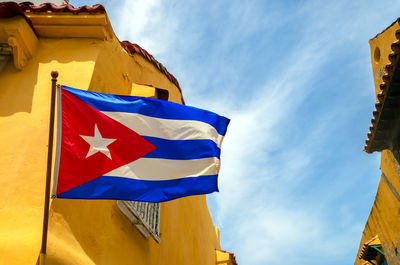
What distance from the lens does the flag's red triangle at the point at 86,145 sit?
367 centimetres

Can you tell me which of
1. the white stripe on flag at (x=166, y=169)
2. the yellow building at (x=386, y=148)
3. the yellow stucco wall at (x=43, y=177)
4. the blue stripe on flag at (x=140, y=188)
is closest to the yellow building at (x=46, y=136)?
the yellow stucco wall at (x=43, y=177)

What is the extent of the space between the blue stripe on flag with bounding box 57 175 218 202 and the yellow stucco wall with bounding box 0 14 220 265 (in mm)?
678

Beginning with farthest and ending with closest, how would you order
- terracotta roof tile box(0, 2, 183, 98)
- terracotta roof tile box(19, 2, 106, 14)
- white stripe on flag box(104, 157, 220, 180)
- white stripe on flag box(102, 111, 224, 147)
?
terracotta roof tile box(19, 2, 106, 14)
terracotta roof tile box(0, 2, 183, 98)
white stripe on flag box(102, 111, 224, 147)
white stripe on flag box(104, 157, 220, 180)

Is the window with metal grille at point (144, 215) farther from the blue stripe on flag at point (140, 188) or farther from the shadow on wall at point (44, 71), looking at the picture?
the shadow on wall at point (44, 71)

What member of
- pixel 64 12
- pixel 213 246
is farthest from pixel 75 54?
pixel 213 246

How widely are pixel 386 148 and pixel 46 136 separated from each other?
817 cm

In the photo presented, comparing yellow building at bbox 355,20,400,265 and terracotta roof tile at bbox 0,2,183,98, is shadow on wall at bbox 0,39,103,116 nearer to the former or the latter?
terracotta roof tile at bbox 0,2,183,98

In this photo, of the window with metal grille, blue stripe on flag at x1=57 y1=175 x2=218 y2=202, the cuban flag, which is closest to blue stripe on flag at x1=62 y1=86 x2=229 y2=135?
the cuban flag

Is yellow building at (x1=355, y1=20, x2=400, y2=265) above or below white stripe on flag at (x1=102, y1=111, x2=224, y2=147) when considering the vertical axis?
above

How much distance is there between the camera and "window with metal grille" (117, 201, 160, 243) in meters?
5.42

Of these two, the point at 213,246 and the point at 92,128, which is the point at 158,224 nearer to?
the point at 92,128

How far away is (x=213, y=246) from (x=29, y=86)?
7368 mm

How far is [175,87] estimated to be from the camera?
9.02 meters

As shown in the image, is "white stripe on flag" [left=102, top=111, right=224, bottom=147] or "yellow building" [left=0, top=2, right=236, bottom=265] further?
"white stripe on flag" [left=102, top=111, right=224, bottom=147]
